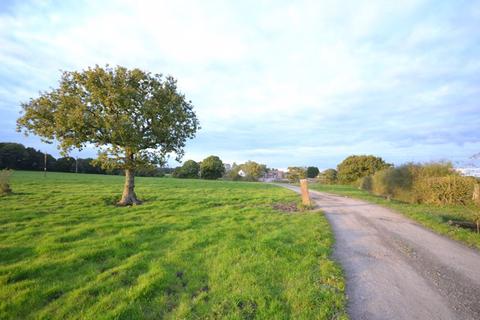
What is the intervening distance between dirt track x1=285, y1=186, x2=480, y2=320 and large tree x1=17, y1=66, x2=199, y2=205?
11721mm

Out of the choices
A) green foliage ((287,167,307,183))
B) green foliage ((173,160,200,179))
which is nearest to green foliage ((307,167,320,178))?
green foliage ((287,167,307,183))

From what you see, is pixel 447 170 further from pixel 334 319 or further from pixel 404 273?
pixel 334 319

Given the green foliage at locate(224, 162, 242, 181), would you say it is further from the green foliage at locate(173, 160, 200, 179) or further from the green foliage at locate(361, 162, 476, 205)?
the green foliage at locate(361, 162, 476, 205)

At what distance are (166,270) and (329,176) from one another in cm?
6661

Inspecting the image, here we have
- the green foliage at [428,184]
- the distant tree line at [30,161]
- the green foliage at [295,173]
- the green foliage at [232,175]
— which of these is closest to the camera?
the green foliage at [428,184]

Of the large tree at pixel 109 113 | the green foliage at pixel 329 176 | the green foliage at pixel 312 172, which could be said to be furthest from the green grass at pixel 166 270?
the green foliage at pixel 312 172

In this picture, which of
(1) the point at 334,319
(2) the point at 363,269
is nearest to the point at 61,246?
(1) the point at 334,319

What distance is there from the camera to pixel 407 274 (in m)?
5.38

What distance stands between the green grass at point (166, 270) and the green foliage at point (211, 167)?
65.9m

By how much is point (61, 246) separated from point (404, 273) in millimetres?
9319

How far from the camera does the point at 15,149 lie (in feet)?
195

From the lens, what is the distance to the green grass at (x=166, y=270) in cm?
403

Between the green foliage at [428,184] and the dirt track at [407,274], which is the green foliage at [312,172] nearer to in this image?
the green foliage at [428,184]

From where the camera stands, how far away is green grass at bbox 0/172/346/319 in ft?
13.2
